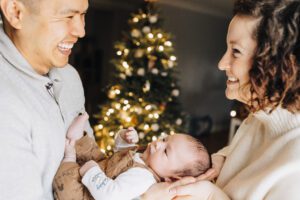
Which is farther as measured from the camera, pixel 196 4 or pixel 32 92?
pixel 196 4

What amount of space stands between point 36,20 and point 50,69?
0.25 metres

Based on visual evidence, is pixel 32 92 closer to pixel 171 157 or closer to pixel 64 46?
pixel 64 46

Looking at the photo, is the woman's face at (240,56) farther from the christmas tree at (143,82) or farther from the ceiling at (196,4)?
the ceiling at (196,4)

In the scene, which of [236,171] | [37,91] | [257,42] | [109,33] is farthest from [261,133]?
[109,33]

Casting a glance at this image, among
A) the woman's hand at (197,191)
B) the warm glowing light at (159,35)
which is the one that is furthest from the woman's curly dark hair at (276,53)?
the warm glowing light at (159,35)

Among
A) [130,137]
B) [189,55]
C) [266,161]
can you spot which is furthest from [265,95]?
[189,55]

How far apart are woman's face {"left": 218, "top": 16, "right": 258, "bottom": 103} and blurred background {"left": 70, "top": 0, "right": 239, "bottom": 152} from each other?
16.3 ft

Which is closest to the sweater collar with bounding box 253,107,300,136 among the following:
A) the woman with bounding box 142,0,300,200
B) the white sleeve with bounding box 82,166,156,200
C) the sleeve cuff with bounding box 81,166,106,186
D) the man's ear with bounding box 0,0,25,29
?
the woman with bounding box 142,0,300,200

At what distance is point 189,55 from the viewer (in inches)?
255

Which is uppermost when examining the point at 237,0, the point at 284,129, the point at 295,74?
the point at 237,0

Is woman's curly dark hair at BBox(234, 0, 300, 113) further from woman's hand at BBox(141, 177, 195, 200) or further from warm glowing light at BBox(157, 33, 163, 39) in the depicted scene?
warm glowing light at BBox(157, 33, 163, 39)

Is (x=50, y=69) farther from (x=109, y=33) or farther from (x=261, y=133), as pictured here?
(x=109, y=33)

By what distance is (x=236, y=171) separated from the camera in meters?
1.33

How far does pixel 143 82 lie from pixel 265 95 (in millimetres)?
2740
